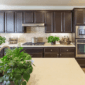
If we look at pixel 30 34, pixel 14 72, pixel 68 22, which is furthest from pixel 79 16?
pixel 14 72

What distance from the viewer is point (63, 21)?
137 inches

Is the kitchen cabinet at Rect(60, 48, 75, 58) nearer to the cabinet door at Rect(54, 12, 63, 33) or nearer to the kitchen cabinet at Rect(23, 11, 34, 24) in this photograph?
the cabinet door at Rect(54, 12, 63, 33)

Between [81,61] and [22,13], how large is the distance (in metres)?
2.86

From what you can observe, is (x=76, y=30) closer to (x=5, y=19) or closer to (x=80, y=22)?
(x=80, y=22)

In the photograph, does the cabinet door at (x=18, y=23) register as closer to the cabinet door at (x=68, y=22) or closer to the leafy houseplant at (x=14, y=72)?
the cabinet door at (x=68, y=22)

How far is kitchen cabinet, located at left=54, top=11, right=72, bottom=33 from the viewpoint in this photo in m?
3.46

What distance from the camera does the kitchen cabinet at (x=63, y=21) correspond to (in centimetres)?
346

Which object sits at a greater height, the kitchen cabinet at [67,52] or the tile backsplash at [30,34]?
the tile backsplash at [30,34]

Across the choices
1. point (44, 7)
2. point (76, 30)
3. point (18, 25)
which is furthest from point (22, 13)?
point (76, 30)

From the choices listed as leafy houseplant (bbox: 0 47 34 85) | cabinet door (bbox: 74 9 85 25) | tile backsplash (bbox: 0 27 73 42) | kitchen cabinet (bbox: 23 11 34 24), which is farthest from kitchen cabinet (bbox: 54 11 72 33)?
leafy houseplant (bbox: 0 47 34 85)

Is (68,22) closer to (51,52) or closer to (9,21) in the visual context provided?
(51,52)

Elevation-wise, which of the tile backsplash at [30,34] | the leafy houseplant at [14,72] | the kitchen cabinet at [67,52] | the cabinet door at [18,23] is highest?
the cabinet door at [18,23]

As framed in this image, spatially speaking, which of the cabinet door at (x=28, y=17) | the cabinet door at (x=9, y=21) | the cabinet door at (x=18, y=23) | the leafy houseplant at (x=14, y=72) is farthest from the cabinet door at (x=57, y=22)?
the leafy houseplant at (x=14, y=72)

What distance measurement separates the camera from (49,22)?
3.52m
